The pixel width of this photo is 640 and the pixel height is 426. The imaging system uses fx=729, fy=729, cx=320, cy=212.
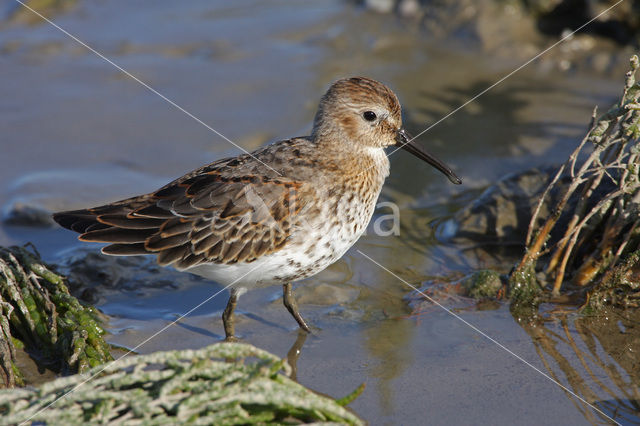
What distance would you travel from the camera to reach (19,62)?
10312 mm

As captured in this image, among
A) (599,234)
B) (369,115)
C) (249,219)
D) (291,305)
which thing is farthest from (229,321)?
(599,234)

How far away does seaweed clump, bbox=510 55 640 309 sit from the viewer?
5367 millimetres

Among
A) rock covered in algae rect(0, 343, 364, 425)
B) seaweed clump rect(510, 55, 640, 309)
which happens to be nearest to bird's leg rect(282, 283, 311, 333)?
rock covered in algae rect(0, 343, 364, 425)

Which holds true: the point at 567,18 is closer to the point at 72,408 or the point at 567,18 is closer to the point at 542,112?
the point at 542,112

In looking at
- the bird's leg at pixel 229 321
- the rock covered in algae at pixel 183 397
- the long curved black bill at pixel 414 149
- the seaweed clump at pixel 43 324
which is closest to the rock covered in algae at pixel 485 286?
the long curved black bill at pixel 414 149

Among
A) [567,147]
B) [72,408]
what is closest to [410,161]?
[567,147]

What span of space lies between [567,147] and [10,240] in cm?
599

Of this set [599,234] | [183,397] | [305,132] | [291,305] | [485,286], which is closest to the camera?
[183,397]

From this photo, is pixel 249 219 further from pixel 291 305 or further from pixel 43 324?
pixel 43 324

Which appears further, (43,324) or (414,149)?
(414,149)

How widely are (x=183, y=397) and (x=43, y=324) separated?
1903mm

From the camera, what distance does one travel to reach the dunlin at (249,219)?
17.4ft

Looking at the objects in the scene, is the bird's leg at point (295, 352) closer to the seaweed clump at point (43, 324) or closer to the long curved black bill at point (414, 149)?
the seaweed clump at point (43, 324)

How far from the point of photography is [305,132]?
8711 mm
